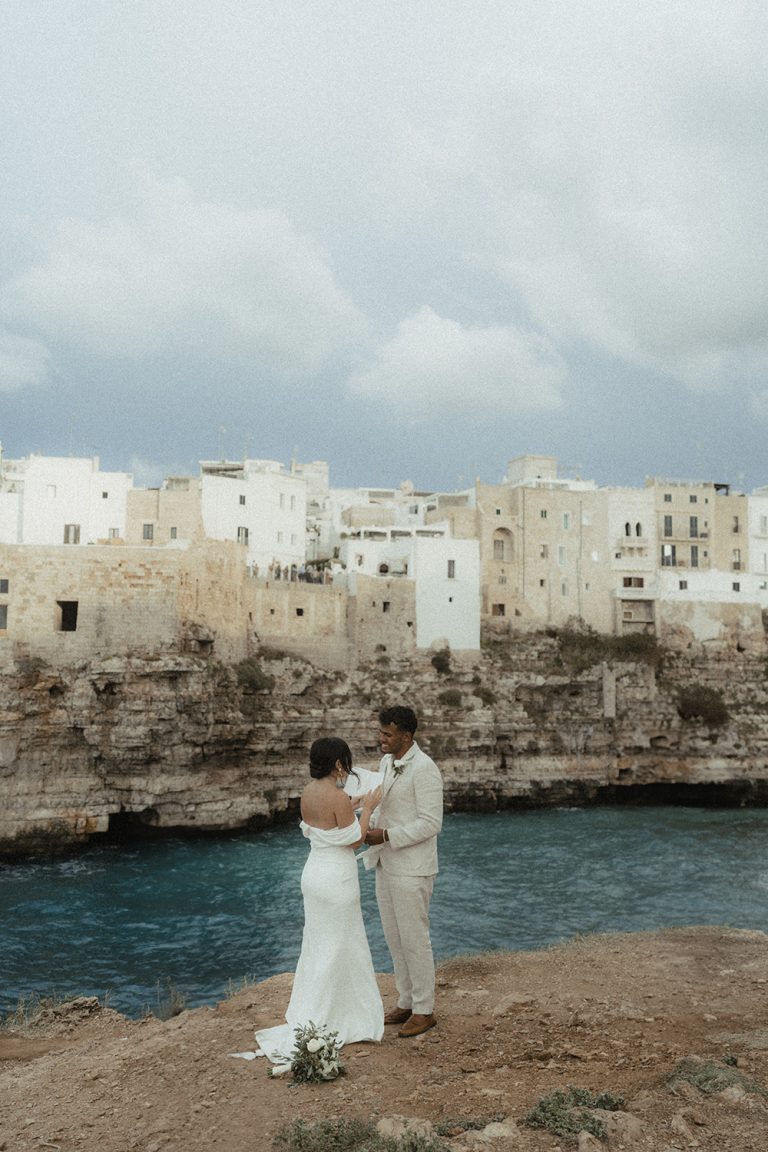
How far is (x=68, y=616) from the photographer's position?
31.9m

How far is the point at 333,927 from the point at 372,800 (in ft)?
3.05

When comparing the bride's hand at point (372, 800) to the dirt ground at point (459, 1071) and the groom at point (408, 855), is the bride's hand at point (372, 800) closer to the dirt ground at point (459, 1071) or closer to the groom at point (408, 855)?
the groom at point (408, 855)

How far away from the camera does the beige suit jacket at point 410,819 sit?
687cm

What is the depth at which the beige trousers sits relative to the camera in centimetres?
687

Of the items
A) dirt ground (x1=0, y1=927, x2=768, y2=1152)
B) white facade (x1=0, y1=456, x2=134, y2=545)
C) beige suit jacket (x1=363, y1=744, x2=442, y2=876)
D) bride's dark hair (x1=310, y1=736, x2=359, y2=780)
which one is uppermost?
white facade (x1=0, y1=456, x2=134, y2=545)

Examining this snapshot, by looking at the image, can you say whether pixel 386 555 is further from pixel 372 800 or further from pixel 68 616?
pixel 372 800

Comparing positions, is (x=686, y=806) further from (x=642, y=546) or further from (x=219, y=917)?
(x=219, y=917)

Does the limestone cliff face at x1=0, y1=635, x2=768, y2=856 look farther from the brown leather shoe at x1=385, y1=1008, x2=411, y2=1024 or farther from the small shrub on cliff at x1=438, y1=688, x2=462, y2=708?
the brown leather shoe at x1=385, y1=1008, x2=411, y2=1024

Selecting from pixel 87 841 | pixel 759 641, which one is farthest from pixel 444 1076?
pixel 759 641

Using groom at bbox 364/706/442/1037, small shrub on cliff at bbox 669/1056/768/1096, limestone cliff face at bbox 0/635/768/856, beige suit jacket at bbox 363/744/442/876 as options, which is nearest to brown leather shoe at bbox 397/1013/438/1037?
groom at bbox 364/706/442/1037

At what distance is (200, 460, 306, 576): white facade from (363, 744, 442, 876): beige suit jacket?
3874 cm

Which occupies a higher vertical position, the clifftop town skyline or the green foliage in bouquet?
the clifftop town skyline

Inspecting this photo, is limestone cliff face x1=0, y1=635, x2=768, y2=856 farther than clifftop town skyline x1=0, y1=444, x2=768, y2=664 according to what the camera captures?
No

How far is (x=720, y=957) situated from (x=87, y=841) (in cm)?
2460
